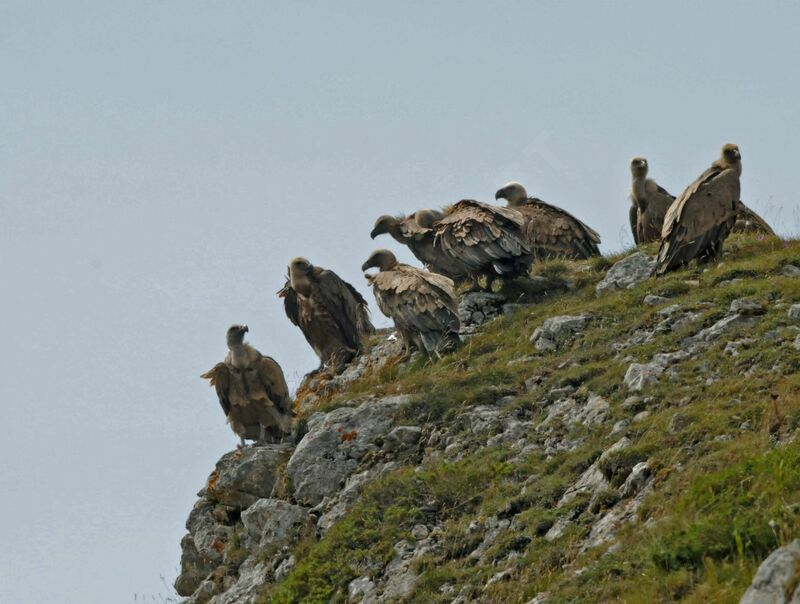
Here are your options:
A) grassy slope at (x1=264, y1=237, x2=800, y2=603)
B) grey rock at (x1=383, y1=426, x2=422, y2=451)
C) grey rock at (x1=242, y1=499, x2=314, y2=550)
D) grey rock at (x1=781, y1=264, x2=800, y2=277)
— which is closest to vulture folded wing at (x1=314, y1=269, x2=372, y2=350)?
grassy slope at (x1=264, y1=237, x2=800, y2=603)

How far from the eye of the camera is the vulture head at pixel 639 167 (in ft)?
80.9

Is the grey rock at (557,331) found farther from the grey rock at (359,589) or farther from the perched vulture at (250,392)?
the grey rock at (359,589)

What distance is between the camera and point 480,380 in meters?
19.2

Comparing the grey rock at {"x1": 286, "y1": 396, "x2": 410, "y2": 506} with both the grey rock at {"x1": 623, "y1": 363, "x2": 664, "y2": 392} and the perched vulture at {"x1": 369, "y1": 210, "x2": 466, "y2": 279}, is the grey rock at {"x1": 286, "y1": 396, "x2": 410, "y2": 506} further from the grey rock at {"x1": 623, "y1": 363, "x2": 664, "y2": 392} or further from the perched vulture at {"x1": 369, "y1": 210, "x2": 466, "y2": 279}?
the perched vulture at {"x1": 369, "y1": 210, "x2": 466, "y2": 279}

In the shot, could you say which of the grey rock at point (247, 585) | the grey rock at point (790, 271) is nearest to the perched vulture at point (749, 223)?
the grey rock at point (790, 271)

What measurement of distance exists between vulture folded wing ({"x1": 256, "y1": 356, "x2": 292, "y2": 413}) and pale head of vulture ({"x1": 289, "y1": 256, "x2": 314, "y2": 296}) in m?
3.84

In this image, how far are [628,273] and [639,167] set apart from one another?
10.3 feet

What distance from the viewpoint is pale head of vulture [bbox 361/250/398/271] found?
24172 mm

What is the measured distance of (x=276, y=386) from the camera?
20.5m

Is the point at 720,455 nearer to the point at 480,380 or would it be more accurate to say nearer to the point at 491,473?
the point at 491,473

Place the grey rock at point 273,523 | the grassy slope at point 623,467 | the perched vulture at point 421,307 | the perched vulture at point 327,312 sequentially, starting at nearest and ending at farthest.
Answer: the grassy slope at point 623,467
the grey rock at point 273,523
the perched vulture at point 421,307
the perched vulture at point 327,312

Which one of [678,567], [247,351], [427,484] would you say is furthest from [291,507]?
[678,567]

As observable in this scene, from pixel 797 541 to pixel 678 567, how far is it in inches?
63.8

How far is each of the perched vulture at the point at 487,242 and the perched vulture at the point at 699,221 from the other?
211cm
